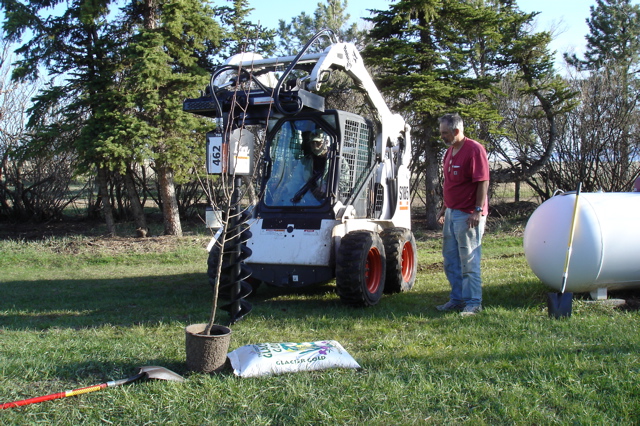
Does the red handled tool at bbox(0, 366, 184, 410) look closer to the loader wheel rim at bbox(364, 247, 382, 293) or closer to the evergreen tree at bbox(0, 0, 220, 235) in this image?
the loader wheel rim at bbox(364, 247, 382, 293)

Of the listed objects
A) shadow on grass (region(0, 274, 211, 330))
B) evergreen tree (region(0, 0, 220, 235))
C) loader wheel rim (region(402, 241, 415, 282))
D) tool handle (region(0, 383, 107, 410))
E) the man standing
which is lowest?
shadow on grass (region(0, 274, 211, 330))

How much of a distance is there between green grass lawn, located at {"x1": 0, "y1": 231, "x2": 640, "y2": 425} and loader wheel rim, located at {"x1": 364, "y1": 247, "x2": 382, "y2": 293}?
0.25 m

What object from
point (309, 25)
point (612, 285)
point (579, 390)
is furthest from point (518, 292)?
point (309, 25)

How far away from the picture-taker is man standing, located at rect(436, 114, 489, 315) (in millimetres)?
5906

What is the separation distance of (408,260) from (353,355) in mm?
3695

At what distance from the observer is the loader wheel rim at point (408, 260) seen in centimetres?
799

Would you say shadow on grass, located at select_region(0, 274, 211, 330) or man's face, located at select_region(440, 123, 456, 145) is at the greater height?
man's face, located at select_region(440, 123, 456, 145)

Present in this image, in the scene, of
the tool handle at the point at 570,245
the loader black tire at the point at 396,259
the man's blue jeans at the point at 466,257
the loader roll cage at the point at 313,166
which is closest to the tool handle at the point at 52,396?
the loader roll cage at the point at 313,166

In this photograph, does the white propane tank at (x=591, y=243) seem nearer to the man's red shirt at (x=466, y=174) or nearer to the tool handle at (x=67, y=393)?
the man's red shirt at (x=466, y=174)

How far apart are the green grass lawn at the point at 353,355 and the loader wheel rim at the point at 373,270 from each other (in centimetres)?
25

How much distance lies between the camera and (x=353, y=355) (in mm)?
4523

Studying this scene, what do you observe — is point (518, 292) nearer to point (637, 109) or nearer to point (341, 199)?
point (341, 199)

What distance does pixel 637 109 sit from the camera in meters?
16.2

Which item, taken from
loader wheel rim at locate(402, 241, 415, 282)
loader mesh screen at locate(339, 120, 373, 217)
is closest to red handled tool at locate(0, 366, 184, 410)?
loader mesh screen at locate(339, 120, 373, 217)
